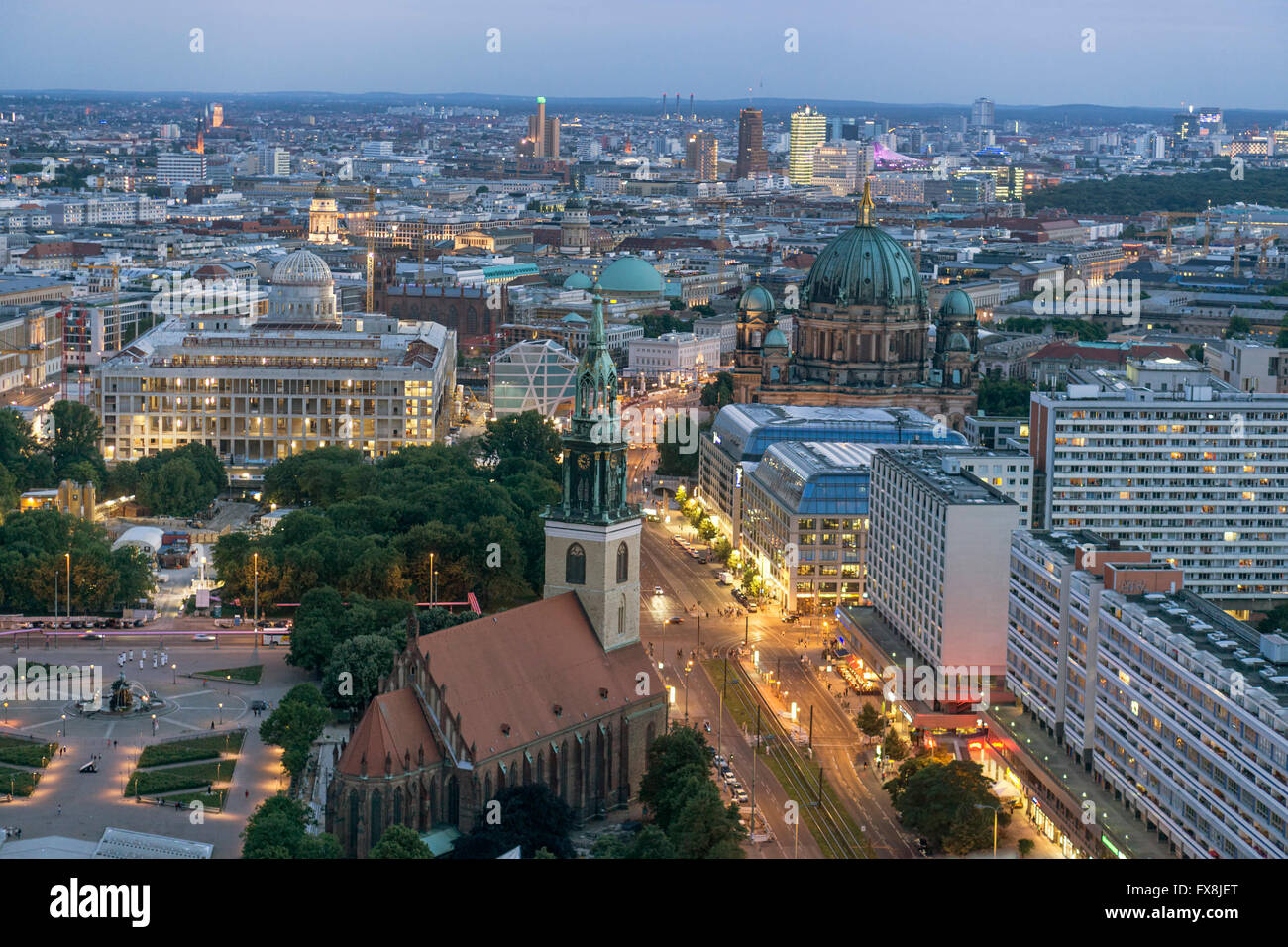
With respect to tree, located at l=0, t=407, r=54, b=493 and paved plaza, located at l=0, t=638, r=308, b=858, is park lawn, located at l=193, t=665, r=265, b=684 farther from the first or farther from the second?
tree, located at l=0, t=407, r=54, b=493

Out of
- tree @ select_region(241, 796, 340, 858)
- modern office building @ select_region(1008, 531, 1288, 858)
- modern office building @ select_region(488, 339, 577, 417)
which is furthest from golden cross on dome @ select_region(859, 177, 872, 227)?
tree @ select_region(241, 796, 340, 858)

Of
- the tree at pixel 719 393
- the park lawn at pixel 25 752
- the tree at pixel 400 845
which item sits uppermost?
the tree at pixel 719 393

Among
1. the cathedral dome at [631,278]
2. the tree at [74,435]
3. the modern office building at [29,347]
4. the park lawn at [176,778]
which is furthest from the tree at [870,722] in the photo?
the cathedral dome at [631,278]

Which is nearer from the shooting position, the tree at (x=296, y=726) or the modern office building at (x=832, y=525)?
the tree at (x=296, y=726)

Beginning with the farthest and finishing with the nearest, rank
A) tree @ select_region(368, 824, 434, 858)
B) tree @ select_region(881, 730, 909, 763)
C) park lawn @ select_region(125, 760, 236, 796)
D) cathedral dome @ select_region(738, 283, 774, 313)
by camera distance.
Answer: cathedral dome @ select_region(738, 283, 774, 313), tree @ select_region(881, 730, 909, 763), park lawn @ select_region(125, 760, 236, 796), tree @ select_region(368, 824, 434, 858)

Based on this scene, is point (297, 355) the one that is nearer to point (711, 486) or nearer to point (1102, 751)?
point (711, 486)

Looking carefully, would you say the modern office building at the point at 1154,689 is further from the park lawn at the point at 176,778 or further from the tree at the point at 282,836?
the park lawn at the point at 176,778
